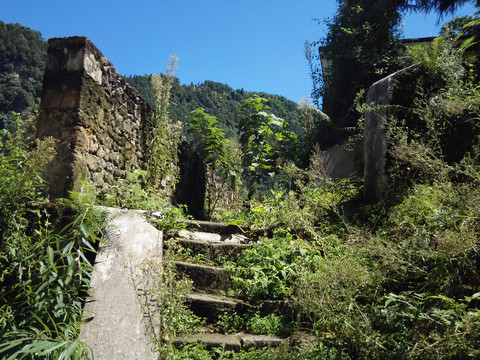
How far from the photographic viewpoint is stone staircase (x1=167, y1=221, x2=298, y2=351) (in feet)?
8.44

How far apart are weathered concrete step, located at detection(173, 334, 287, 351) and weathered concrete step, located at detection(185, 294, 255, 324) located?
0.30m

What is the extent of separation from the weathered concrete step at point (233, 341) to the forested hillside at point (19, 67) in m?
14.5

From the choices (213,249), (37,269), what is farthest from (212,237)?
(37,269)

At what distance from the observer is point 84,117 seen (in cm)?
404

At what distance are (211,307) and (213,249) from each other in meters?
0.94

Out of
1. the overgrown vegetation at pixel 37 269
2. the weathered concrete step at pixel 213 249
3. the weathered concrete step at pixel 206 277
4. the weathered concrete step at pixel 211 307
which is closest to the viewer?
the overgrown vegetation at pixel 37 269

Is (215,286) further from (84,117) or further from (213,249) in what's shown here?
(84,117)

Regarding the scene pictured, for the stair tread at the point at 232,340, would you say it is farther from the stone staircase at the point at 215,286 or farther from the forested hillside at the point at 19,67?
the forested hillside at the point at 19,67

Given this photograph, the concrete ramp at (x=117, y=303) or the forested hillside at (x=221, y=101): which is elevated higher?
the forested hillside at (x=221, y=101)

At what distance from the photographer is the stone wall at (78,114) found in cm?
386

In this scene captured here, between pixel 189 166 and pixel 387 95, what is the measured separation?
12.7 ft

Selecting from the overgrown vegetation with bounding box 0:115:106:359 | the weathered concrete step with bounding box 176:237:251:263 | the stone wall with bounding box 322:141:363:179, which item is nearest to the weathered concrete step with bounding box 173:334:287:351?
the overgrown vegetation with bounding box 0:115:106:359

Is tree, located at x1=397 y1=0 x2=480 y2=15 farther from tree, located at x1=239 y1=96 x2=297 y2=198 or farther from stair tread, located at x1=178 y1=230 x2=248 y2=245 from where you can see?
stair tread, located at x1=178 y1=230 x2=248 y2=245

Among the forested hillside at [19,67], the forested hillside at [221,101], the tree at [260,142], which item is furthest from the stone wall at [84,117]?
the forested hillside at [221,101]
